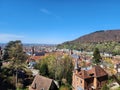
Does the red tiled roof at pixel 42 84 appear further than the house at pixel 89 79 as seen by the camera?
Yes

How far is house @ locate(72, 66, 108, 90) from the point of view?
143 feet

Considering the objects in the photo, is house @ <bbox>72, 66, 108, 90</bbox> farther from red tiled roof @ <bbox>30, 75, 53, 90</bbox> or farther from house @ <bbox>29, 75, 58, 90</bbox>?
red tiled roof @ <bbox>30, 75, 53, 90</bbox>

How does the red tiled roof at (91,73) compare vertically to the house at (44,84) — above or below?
above

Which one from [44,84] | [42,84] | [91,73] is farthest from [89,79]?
[42,84]

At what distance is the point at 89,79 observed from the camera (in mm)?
Result: 44156

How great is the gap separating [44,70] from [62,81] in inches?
265

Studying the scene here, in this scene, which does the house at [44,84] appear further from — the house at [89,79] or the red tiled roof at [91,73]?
the red tiled roof at [91,73]

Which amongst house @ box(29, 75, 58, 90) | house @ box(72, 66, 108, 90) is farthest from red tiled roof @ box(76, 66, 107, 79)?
house @ box(29, 75, 58, 90)

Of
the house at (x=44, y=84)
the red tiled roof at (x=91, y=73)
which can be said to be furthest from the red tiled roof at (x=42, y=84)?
the red tiled roof at (x=91, y=73)

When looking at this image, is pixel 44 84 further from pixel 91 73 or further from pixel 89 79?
pixel 91 73

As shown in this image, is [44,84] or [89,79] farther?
[44,84]

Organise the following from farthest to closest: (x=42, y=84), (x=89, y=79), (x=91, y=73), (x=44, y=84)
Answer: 1. (x=91, y=73)
2. (x=42, y=84)
3. (x=44, y=84)
4. (x=89, y=79)

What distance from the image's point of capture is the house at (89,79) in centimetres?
4369

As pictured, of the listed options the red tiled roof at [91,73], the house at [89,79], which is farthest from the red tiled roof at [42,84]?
the red tiled roof at [91,73]
